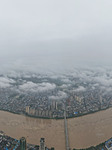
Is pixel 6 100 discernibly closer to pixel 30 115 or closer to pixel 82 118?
pixel 30 115

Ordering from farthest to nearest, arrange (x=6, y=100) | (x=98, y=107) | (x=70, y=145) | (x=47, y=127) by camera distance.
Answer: (x=6, y=100) → (x=98, y=107) → (x=47, y=127) → (x=70, y=145)

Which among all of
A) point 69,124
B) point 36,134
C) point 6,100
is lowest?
point 36,134

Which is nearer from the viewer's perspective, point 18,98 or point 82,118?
point 82,118

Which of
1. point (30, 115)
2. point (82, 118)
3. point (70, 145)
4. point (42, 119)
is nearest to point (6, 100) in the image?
point (30, 115)

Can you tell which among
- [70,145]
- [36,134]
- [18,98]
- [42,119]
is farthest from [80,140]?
[18,98]

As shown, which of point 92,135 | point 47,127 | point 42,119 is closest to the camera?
point 92,135

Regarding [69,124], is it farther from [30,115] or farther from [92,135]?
[30,115]

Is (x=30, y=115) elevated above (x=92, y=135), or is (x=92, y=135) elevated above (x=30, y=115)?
(x=30, y=115)
